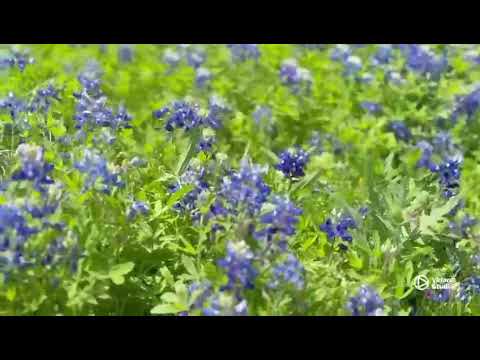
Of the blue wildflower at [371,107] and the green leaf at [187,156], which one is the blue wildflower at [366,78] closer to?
the blue wildflower at [371,107]

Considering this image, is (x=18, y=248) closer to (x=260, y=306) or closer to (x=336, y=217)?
(x=260, y=306)

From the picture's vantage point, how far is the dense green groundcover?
127 inches

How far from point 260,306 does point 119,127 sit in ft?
4.97

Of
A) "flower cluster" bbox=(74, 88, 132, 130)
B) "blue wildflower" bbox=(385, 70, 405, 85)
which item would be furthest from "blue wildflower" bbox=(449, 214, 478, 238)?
"blue wildflower" bbox=(385, 70, 405, 85)

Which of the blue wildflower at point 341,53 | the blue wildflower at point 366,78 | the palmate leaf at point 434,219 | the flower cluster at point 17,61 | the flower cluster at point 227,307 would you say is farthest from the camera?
the blue wildflower at point 341,53

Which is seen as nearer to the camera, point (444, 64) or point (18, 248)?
point (18, 248)

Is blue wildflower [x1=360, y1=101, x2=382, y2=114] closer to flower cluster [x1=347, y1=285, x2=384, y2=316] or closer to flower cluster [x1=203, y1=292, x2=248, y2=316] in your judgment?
flower cluster [x1=347, y1=285, x2=384, y2=316]

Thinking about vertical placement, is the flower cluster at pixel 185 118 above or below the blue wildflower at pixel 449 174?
above

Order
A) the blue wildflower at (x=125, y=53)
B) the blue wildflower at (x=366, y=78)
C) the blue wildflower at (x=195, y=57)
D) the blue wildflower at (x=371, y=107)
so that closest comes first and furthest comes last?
the blue wildflower at (x=371, y=107) → the blue wildflower at (x=366, y=78) → the blue wildflower at (x=195, y=57) → the blue wildflower at (x=125, y=53)

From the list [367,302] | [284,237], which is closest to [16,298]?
[284,237]

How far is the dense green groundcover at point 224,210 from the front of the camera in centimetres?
323

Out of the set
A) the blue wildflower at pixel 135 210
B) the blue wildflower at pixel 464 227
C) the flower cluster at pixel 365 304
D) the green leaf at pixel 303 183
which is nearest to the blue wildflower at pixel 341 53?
the green leaf at pixel 303 183

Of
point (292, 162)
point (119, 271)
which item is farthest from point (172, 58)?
A: point (119, 271)

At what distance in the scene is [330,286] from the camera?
354 centimetres
